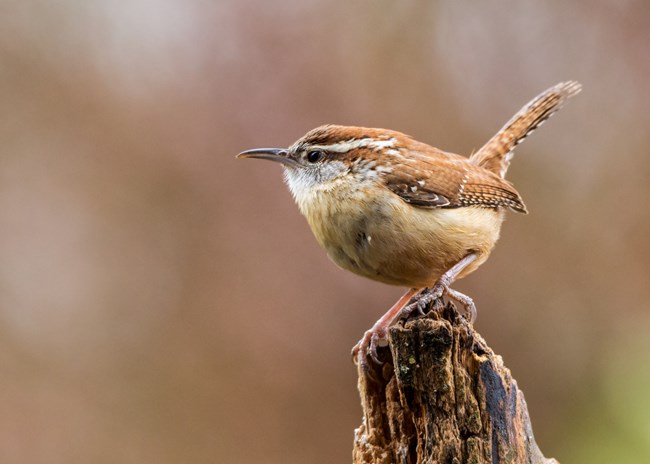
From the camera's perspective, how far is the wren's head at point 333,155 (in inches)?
152

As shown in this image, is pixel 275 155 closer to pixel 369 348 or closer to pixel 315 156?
pixel 315 156

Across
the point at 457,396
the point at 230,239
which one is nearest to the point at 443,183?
the point at 457,396

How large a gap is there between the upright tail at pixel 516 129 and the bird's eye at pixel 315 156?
1.04 meters

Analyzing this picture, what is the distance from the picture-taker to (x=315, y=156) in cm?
402

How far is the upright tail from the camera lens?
4.67 metres

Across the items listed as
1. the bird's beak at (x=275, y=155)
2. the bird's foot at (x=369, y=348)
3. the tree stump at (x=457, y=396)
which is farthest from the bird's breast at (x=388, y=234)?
the tree stump at (x=457, y=396)

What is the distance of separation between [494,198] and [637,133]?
399cm

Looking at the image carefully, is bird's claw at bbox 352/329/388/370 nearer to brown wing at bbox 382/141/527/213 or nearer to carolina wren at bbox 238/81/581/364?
carolina wren at bbox 238/81/581/364

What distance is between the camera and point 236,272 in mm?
6570

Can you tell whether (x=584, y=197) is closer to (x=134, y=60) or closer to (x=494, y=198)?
(x=494, y=198)

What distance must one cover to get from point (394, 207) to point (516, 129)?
148cm

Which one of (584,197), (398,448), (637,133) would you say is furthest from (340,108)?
(398,448)

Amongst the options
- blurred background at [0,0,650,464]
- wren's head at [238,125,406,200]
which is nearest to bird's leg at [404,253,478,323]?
wren's head at [238,125,406,200]

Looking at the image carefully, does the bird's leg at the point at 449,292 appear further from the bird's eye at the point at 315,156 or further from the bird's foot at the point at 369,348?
the bird's eye at the point at 315,156
